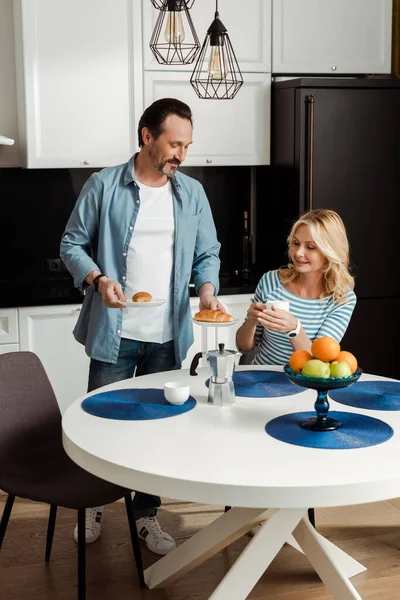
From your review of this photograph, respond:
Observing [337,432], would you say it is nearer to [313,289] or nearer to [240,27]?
[313,289]

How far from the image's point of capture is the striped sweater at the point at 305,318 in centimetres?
294

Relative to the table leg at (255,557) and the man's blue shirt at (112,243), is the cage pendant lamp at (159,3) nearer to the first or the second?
the man's blue shirt at (112,243)

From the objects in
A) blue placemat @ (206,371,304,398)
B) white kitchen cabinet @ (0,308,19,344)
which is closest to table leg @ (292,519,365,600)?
blue placemat @ (206,371,304,398)

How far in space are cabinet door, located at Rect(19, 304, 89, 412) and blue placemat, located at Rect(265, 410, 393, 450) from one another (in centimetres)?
189

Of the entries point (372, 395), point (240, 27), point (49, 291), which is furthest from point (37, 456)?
point (240, 27)

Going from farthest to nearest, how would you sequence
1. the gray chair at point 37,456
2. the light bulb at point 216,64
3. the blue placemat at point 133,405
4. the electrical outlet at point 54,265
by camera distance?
the electrical outlet at point 54,265 < the light bulb at point 216,64 < the gray chair at point 37,456 < the blue placemat at point 133,405

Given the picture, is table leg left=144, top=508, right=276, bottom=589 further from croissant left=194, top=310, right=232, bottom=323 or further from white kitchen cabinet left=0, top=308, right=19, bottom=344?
white kitchen cabinet left=0, top=308, right=19, bottom=344

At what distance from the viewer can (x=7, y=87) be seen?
13.6 feet

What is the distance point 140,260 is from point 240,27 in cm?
166

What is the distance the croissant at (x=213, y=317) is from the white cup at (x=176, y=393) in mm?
332

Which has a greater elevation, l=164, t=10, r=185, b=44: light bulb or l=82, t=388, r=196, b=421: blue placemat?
l=164, t=10, r=185, b=44: light bulb

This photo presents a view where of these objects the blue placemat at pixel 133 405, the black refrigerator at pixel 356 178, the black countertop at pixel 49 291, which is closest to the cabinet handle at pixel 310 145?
the black refrigerator at pixel 356 178

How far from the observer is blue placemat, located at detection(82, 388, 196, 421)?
2352 millimetres

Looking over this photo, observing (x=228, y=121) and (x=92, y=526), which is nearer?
(x=92, y=526)
